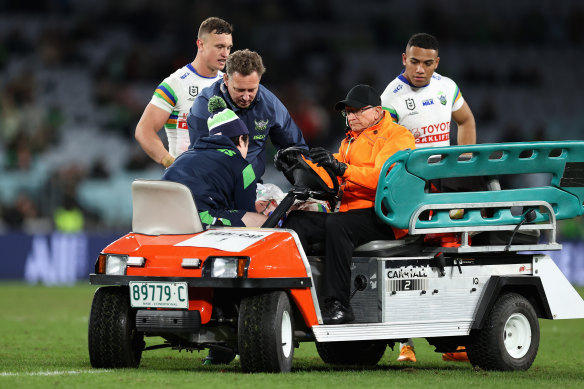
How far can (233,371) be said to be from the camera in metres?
7.35

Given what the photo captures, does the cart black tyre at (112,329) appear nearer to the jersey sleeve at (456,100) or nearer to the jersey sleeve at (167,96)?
the jersey sleeve at (167,96)

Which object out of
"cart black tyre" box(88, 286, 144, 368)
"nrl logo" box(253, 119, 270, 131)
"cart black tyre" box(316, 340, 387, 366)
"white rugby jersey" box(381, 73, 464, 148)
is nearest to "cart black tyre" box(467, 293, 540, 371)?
"cart black tyre" box(316, 340, 387, 366)

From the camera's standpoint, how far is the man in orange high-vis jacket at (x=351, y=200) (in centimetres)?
718

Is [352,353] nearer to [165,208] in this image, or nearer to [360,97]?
[360,97]

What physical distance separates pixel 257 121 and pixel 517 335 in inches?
102

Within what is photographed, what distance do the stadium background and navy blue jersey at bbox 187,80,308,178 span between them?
10.8 m

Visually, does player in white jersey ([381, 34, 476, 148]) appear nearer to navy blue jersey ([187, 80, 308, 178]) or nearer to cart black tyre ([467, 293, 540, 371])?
navy blue jersey ([187, 80, 308, 178])

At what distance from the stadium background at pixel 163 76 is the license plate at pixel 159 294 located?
505 inches

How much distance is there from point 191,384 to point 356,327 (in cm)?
128

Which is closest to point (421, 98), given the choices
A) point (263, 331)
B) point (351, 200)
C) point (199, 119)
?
point (351, 200)

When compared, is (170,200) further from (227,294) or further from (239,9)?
(239,9)

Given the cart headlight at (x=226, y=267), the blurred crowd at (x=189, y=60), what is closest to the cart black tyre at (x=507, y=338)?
the cart headlight at (x=226, y=267)

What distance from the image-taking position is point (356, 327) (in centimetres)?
715

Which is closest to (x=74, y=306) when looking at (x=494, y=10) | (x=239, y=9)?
(x=239, y=9)
